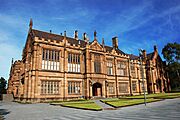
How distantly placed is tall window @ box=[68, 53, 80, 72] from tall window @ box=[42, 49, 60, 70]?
3083mm

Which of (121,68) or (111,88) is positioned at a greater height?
(121,68)

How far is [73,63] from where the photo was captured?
125 ft

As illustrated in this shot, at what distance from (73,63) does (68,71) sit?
8.19ft

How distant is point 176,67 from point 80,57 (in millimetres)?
39289

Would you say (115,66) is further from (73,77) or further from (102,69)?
(73,77)

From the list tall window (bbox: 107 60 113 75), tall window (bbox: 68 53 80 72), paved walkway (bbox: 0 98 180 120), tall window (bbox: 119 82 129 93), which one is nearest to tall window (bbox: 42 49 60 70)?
tall window (bbox: 68 53 80 72)

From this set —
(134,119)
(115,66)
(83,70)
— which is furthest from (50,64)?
(134,119)

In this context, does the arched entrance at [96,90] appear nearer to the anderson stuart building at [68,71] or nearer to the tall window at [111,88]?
the anderson stuart building at [68,71]

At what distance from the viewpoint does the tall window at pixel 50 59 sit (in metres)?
34.0

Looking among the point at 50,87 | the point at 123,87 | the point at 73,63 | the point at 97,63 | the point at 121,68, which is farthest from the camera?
the point at 121,68

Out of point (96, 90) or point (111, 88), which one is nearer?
point (96, 90)

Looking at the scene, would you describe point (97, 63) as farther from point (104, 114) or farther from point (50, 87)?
point (104, 114)

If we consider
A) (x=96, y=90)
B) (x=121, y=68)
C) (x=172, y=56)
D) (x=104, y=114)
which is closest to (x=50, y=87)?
(x=96, y=90)

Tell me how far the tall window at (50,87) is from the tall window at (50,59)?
123 inches
